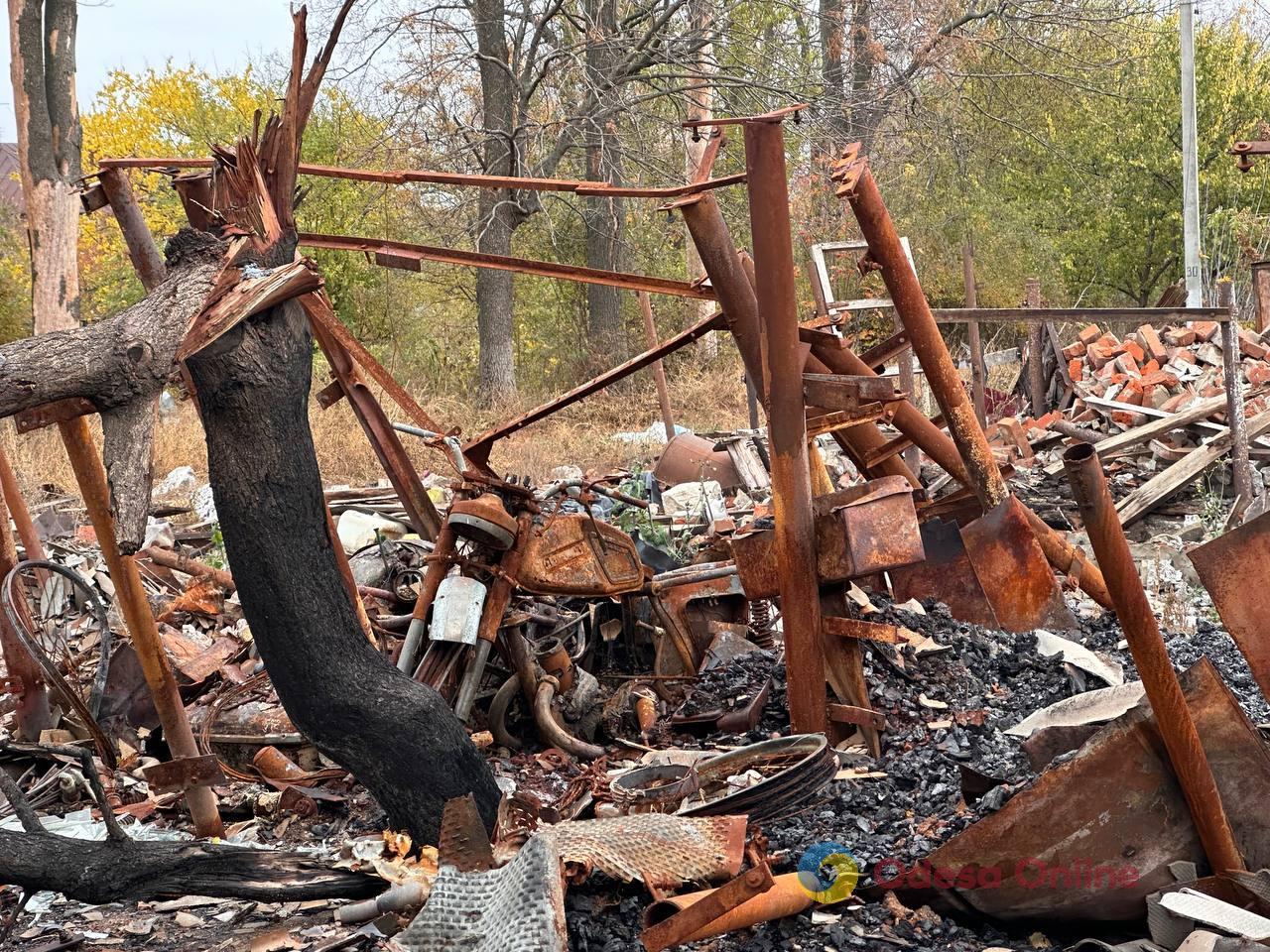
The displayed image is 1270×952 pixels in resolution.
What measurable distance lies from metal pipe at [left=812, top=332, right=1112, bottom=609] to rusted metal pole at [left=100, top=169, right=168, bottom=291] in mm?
2807

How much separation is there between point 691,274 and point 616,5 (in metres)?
5.23

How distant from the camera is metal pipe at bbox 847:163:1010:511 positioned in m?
4.79

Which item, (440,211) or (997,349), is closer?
(440,211)

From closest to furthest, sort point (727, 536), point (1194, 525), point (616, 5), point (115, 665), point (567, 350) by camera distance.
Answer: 1. point (115, 665)
2. point (727, 536)
3. point (1194, 525)
4. point (616, 5)
5. point (567, 350)

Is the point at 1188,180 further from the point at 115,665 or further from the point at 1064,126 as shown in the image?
the point at 115,665

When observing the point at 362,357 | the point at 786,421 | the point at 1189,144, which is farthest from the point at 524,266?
the point at 1189,144

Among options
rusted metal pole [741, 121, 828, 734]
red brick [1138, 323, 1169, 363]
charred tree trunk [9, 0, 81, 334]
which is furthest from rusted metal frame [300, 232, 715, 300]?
red brick [1138, 323, 1169, 363]

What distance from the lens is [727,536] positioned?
732cm

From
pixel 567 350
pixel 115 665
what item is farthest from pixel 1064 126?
pixel 115 665

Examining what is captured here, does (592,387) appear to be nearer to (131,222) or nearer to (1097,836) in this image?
(131,222)

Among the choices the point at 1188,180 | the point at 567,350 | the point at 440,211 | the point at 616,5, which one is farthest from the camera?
the point at 567,350

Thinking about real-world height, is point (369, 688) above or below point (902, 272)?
below

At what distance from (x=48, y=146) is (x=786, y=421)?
428 inches

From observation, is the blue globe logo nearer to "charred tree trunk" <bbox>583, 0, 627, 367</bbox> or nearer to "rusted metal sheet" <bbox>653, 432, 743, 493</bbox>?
"rusted metal sheet" <bbox>653, 432, 743, 493</bbox>
